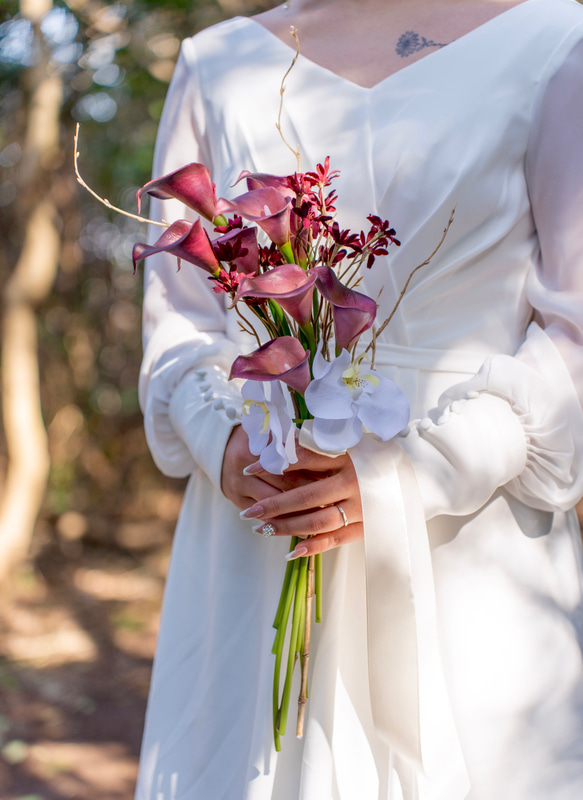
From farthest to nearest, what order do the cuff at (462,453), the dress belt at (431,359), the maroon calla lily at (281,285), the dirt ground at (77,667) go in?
the dirt ground at (77,667) < the dress belt at (431,359) < the cuff at (462,453) < the maroon calla lily at (281,285)

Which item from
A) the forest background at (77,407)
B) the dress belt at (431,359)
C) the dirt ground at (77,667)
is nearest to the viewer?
the dress belt at (431,359)

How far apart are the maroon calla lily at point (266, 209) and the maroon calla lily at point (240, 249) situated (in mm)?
22

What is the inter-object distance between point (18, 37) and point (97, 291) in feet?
8.00

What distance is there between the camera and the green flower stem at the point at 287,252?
94 cm

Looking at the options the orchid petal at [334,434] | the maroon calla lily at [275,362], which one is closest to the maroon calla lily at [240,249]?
the maroon calla lily at [275,362]

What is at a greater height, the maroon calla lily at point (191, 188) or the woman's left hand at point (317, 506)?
→ the maroon calla lily at point (191, 188)

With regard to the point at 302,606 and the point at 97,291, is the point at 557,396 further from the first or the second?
the point at 97,291

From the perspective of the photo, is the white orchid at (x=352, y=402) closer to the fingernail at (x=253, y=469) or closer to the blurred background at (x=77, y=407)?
the fingernail at (x=253, y=469)

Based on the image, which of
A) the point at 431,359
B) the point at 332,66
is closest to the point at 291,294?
the point at 431,359

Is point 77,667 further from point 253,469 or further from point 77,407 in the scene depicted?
point 253,469

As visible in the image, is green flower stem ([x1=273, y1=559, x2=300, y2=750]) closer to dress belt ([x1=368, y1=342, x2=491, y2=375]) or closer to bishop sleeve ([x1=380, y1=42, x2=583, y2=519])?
bishop sleeve ([x1=380, y1=42, x2=583, y2=519])

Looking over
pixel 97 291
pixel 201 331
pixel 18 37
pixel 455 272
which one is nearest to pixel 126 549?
pixel 97 291

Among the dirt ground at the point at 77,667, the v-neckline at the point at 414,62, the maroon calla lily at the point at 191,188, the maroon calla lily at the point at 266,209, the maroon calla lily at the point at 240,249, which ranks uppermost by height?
the v-neckline at the point at 414,62

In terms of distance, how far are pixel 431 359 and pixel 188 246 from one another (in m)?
0.48
